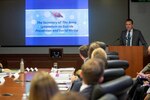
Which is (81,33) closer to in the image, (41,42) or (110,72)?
(41,42)

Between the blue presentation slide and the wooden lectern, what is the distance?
1.88m

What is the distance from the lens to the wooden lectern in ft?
24.3

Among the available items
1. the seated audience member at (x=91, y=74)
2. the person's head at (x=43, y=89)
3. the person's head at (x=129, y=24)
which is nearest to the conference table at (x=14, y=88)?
the seated audience member at (x=91, y=74)

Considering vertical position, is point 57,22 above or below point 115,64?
above

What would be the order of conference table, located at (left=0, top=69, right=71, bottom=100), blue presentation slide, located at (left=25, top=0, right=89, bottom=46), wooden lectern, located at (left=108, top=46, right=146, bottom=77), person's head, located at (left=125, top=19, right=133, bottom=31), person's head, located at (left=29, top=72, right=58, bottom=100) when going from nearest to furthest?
person's head, located at (left=29, top=72, right=58, bottom=100) < conference table, located at (left=0, top=69, right=71, bottom=100) < wooden lectern, located at (left=108, top=46, right=146, bottom=77) < person's head, located at (left=125, top=19, right=133, bottom=31) < blue presentation slide, located at (left=25, top=0, right=89, bottom=46)

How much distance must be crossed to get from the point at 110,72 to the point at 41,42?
6515 millimetres

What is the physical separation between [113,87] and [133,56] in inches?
200

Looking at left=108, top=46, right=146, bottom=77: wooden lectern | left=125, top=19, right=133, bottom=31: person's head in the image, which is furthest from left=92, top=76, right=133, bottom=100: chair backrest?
left=125, top=19, right=133, bottom=31: person's head

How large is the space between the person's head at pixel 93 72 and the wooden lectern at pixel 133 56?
186 inches

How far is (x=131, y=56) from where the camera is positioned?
7.49 metres

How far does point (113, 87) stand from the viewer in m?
2.51

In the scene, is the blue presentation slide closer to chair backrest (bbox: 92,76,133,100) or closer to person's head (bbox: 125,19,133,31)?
person's head (bbox: 125,19,133,31)

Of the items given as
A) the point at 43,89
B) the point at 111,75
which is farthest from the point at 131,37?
the point at 43,89

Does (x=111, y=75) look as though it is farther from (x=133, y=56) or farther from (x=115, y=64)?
(x=133, y=56)
